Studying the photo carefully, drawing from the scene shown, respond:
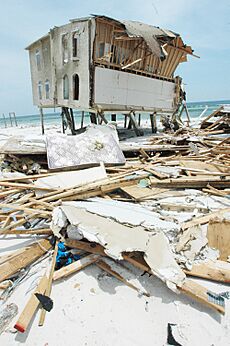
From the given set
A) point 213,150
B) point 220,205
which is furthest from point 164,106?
point 220,205

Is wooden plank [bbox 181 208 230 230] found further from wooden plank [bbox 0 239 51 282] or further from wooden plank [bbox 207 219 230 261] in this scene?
wooden plank [bbox 0 239 51 282]

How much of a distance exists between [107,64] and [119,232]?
11331 mm

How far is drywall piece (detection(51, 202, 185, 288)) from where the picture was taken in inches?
102

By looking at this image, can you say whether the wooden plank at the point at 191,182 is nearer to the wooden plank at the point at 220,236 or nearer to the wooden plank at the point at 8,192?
the wooden plank at the point at 220,236

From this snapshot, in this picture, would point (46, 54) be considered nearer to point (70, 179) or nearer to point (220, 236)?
point (70, 179)

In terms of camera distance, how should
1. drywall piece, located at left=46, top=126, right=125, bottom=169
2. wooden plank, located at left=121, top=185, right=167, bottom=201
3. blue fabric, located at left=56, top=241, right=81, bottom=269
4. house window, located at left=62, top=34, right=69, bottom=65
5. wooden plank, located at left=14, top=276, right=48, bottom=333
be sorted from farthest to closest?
1. house window, located at left=62, top=34, right=69, bottom=65
2. drywall piece, located at left=46, top=126, right=125, bottom=169
3. wooden plank, located at left=121, top=185, right=167, bottom=201
4. blue fabric, located at left=56, top=241, right=81, bottom=269
5. wooden plank, located at left=14, top=276, right=48, bottom=333

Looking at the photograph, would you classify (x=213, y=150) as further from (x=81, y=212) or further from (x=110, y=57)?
(x=110, y=57)

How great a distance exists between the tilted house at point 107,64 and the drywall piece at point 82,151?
5449mm

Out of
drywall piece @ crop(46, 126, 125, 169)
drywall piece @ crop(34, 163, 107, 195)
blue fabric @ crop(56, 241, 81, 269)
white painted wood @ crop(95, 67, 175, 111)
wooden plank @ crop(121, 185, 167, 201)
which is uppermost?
white painted wood @ crop(95, 67, 175, 111)

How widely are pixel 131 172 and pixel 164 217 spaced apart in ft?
8.17

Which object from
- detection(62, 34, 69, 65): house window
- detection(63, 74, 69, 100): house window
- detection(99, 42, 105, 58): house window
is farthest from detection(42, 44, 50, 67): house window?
detection(99, 42, 105, 58): house window

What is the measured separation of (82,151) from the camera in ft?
23.2

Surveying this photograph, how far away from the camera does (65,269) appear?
2855 millimetres

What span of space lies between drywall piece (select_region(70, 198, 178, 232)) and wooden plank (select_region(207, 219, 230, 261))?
521mm
